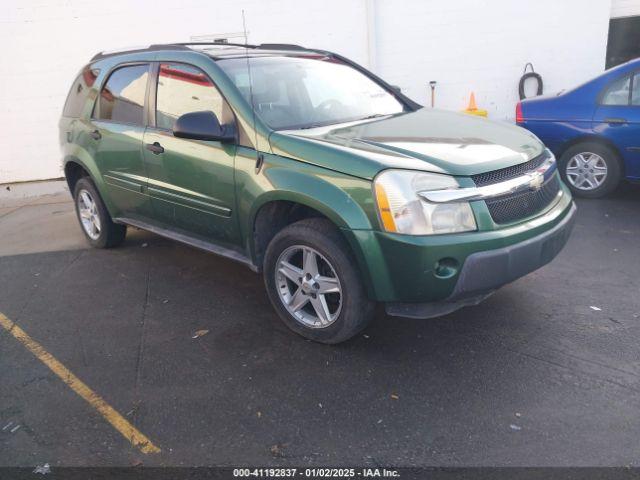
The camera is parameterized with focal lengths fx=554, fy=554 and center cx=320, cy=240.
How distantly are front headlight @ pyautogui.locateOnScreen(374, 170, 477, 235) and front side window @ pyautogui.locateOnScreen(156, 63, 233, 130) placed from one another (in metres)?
1.29

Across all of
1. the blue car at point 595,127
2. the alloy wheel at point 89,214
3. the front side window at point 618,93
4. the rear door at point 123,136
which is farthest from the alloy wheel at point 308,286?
the front side window at point 618,93

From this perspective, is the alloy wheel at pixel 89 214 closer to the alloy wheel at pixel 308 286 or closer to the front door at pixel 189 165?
the front door at pixel 189 165

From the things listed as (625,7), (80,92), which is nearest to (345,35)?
(625,7)

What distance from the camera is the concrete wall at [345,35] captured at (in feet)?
27.9

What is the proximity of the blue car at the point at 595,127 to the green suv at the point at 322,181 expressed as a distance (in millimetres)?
2610

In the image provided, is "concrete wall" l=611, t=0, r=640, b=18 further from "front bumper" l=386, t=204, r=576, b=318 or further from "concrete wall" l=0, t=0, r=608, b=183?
"front bumper" l=386, t=204, r=576, b=318

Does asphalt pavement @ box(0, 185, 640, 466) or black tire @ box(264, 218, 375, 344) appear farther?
black tire @ box(264, 218, 375, 344)

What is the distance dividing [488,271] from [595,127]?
394 cm

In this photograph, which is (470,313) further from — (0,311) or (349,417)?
(0,311)

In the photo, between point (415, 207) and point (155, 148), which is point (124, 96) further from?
point (415, 207)

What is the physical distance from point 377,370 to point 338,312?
1.28 ft

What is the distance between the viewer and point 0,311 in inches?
167

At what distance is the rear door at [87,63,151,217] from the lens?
14.3 ft

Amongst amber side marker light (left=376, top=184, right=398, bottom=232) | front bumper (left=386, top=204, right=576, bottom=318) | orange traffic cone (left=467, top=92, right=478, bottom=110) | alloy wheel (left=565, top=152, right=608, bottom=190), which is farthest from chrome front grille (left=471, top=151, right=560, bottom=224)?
orange traffic cone (left=467, top=92, right=478, bottom=110)
